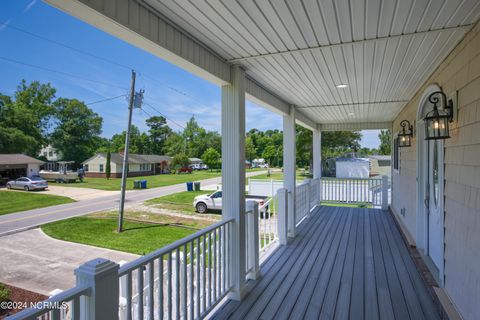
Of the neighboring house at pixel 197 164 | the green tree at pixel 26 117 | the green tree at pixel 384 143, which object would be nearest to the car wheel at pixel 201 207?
the green tree at pixel 26 117

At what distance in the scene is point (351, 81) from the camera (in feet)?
11.8

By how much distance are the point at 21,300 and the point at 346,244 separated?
17.3ft

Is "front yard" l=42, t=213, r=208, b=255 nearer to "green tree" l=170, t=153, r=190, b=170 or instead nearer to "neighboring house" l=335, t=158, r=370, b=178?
"neighboring house" l=335, t=158, r=370, b=178

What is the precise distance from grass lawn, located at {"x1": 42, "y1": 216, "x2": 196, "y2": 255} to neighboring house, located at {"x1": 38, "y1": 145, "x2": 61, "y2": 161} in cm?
317

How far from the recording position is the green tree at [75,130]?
5387 mm

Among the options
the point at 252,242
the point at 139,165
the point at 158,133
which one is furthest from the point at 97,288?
the point at 158,133

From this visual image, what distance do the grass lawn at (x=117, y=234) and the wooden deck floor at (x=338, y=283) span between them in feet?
15.7

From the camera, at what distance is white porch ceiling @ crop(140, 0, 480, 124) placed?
5.60 feet

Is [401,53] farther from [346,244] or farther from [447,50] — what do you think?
[346,244]

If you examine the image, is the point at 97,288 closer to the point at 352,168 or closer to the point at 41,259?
the point at 41,259

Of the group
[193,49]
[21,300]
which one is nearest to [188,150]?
[21,300]

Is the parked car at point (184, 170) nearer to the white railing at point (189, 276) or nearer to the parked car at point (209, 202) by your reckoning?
the parked car at point (209, 202)

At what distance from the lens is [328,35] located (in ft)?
7.02

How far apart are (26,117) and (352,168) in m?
18.5
